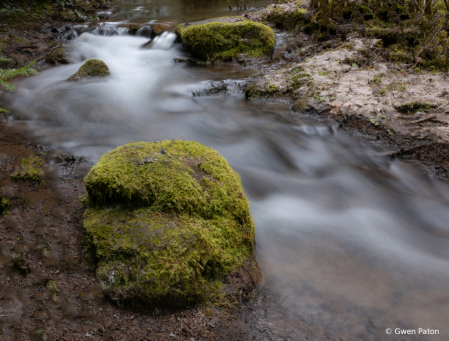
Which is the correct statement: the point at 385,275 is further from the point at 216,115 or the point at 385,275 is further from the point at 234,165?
the point at 216,115

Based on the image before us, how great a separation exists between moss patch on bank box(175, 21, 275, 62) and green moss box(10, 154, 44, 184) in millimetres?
6528

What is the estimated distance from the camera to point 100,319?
89.1 inches

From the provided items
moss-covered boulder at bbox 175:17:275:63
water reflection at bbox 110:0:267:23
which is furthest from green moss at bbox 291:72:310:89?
water reflection at bbox 110:0:267:23

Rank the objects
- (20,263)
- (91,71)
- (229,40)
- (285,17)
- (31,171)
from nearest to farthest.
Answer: (20,263) < (31,171) < (91,71) < (229,40) < (285,17)

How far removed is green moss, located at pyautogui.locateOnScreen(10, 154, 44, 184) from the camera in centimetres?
367

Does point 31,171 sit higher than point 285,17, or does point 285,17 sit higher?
point 285,17

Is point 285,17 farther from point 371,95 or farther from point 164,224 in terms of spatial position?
point 164,224

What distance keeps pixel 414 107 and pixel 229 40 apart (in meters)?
5.78

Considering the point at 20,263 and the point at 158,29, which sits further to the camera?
the point at 158,29

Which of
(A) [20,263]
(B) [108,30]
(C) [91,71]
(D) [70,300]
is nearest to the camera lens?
(D) [70,300]

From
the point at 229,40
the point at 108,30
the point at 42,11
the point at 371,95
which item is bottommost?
the point at 371,95

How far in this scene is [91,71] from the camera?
8375 mm

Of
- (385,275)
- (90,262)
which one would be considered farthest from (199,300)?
(385,275)

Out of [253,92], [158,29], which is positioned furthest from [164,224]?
[158,29]
